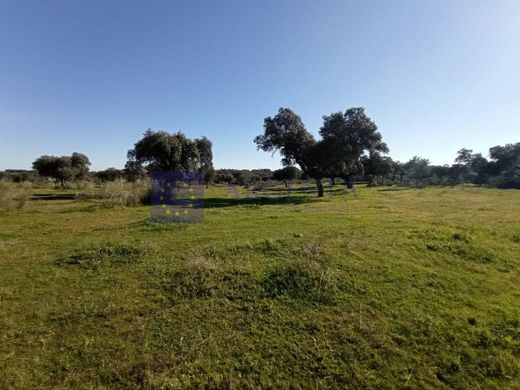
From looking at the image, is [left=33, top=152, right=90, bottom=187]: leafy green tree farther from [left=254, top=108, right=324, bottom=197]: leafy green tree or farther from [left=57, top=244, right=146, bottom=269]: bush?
[left=57, top=244, right=146, bottom=269]: bush

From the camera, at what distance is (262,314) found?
5273mm

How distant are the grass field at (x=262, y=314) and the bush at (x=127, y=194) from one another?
12.0 meters

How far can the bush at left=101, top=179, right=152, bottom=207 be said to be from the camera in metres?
→ 21.1

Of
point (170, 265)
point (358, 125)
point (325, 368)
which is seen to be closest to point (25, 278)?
point (170, 265)

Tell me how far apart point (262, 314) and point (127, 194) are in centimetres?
1907

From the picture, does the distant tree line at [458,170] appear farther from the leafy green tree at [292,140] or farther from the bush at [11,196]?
the bush at [11,196]

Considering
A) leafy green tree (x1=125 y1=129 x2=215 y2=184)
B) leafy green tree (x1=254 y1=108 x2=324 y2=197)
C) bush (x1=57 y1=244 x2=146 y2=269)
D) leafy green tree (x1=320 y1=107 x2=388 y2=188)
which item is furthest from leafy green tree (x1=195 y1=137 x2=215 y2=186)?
bush (x1=57 y1=244 x2=146 y2=269)

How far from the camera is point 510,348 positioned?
14.9ft

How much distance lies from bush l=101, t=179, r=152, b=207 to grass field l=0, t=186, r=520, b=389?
11970mm

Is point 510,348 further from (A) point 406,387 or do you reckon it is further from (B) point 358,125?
(B) point 358,125

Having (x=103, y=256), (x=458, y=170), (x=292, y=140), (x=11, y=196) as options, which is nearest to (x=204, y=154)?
(x=292, y=140)

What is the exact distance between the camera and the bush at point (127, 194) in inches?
832

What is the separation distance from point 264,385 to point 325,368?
2.91ft

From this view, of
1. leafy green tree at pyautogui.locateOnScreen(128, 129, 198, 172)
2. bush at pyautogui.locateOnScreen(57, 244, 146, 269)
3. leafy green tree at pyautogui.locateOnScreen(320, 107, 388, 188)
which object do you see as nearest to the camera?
bush at pyautogui.locateOnScreen(57, 244, 146, 269)
